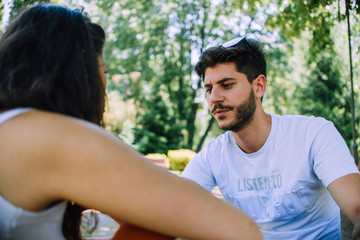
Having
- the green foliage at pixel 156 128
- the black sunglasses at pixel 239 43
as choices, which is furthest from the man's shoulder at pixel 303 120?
the green foliage at pixel 156 128

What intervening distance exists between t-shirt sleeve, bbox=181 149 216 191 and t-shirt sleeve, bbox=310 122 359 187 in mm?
703

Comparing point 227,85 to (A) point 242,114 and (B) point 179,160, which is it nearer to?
(A) point 242,114

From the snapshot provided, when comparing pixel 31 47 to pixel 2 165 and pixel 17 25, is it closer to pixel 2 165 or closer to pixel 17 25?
pixel 17 25

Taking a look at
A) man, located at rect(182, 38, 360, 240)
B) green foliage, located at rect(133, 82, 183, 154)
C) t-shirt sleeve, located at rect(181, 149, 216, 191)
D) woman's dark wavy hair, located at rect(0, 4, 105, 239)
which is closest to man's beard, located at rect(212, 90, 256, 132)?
man, located at rect(182, 38, 360, 240)

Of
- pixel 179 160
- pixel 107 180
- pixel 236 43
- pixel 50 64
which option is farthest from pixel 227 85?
pixel 179 160

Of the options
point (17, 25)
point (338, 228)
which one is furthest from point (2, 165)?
point (338, 228)

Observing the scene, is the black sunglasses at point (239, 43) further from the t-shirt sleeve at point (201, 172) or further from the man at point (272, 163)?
the t-shirt sleeve at point (201, 172)

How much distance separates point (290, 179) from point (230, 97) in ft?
2.45

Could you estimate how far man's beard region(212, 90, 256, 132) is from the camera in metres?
2.42

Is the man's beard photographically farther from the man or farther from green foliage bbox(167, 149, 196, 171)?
green foliage bbox(167, 149, 196, 171)

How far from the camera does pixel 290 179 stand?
6.84 feet

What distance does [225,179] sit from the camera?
229 cm

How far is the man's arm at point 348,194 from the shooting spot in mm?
1663

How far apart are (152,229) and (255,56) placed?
2089mm
